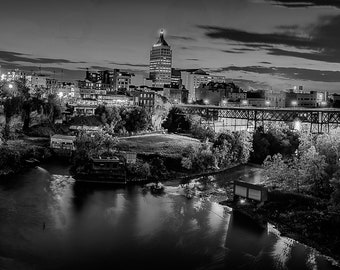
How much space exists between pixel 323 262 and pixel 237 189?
6009 mm

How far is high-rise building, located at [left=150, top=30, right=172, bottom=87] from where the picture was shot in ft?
242

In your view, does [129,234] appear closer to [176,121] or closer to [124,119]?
[124,119]

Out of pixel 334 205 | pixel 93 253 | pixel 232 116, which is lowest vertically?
pixel 93 253

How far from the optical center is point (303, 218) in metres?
15.5

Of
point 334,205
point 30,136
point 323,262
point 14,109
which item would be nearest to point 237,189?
point 334,205

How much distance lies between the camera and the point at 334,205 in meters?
15.1

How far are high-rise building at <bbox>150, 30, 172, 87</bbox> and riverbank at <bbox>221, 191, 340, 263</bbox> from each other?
56.6 m

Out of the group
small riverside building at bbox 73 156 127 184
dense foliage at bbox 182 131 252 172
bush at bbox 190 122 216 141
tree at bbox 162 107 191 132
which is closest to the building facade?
tree at bbox 162 107 191 132

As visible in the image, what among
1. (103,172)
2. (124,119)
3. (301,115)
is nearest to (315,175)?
(103,172)

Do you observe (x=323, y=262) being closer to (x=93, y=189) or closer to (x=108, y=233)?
(x=108, y=233)

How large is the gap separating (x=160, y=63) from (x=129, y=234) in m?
62.1

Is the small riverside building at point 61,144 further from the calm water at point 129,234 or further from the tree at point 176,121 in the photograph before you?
the tree at point 176,121

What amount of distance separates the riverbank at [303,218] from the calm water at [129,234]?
0.48 metres

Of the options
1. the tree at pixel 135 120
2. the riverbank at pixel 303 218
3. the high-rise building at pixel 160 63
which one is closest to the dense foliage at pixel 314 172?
the riverbank at pixel 303 218
